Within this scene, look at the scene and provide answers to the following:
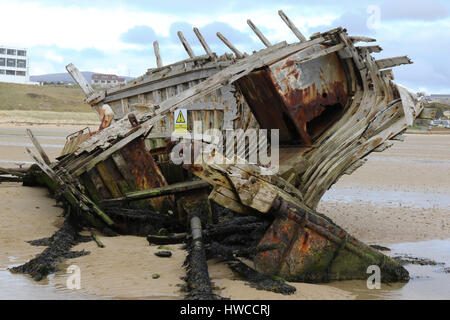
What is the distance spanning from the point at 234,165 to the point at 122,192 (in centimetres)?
269

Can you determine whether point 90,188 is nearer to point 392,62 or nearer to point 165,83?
point 392,62

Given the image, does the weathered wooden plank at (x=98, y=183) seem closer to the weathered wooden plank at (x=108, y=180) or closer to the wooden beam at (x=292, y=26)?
the weathered wooden plank at (x=108, y=180)

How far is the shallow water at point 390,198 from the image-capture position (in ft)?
45.5

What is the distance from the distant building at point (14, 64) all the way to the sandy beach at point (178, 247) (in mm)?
85981

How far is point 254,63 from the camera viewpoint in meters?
8.69

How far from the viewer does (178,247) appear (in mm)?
7629

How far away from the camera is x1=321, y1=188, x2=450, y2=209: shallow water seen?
547 inches

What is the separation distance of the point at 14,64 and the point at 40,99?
2803cm

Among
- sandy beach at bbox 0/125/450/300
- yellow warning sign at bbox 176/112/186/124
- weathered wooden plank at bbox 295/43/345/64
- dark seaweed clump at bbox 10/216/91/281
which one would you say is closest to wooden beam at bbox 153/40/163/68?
sandy beach at bbox 0/125/450/300

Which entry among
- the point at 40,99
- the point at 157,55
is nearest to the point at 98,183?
the point at 157,55

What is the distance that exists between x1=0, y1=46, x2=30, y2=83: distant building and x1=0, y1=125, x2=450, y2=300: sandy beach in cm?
8598

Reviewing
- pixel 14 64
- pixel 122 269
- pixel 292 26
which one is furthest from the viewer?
pixel 14 64
